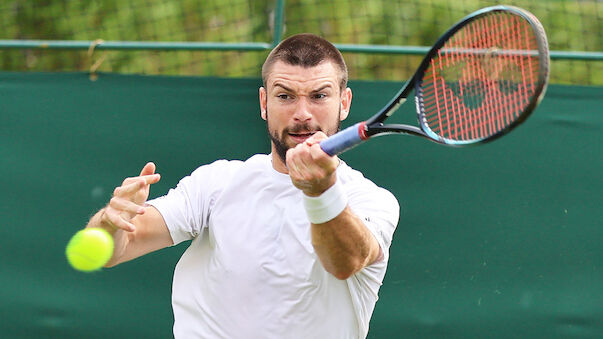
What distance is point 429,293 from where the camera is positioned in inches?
180

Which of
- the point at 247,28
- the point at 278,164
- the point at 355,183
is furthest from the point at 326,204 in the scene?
the point at 247,28

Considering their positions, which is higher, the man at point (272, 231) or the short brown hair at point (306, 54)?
the short brown hair at point (306, 54)

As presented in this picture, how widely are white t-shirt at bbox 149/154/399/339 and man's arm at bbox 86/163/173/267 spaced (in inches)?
2.4

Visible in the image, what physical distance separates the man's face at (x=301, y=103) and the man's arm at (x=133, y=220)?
18.5 inches

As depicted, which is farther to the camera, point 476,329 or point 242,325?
point 476,329

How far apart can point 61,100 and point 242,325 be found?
7.19ft

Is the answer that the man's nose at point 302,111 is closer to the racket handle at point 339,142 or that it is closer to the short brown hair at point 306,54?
the short brown hair at point 306,54

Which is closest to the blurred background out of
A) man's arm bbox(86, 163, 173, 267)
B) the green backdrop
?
the green backdrop

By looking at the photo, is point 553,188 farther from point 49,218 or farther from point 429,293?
point 49,218

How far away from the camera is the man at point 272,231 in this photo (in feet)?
9.75

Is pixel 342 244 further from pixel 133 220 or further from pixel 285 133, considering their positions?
pixel 133 220

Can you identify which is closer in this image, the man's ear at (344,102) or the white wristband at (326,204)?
the white wristband at (326,204)

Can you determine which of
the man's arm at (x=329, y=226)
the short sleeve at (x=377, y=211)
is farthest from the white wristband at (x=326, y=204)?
the short sleeve at (x=377, y=211)

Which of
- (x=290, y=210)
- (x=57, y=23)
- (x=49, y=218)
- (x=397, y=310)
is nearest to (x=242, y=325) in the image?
(x=290, y=210)
